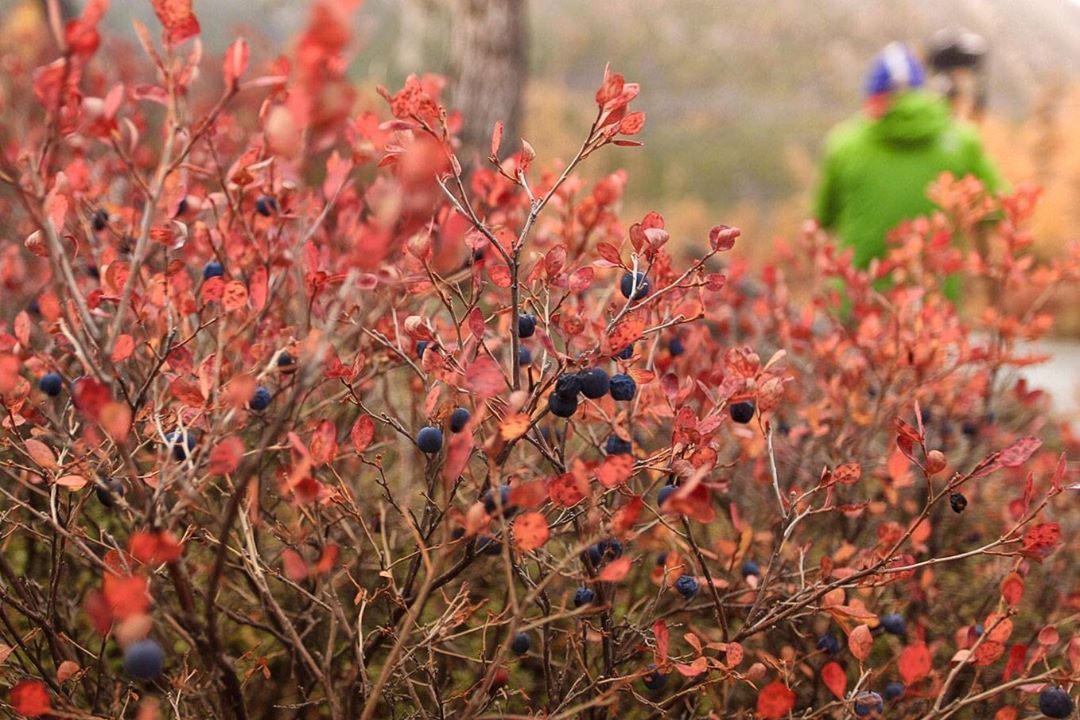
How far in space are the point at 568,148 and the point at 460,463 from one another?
2074 cm

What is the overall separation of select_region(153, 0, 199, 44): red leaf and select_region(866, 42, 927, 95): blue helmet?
11.3ft

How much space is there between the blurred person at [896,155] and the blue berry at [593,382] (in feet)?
9.76

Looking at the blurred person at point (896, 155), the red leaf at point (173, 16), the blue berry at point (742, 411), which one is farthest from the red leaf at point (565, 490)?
the blurred person at point (896, 155)

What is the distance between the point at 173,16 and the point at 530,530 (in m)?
0.77

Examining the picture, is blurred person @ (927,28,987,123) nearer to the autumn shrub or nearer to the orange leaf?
the autumn shrub

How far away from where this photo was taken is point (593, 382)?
3.52 ft

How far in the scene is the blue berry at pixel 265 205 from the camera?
5.11 feet

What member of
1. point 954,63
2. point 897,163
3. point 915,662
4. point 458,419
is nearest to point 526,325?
point 458,419

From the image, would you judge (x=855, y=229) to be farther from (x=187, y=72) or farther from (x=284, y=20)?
(x=284, y=20)

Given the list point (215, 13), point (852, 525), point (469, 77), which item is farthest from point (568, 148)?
point (852, 525)

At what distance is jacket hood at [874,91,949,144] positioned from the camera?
3570 mm

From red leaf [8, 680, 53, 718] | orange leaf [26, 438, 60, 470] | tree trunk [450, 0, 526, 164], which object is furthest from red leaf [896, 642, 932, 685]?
tree trunk [450, 0, 526, 164]

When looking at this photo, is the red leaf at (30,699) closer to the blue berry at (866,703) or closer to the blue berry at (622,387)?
the blue berry at (622,387)

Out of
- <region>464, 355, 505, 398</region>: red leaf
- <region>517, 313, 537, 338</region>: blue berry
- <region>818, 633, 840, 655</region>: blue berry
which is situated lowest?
<region>818, 633, 840, 655</region>: blue berry
